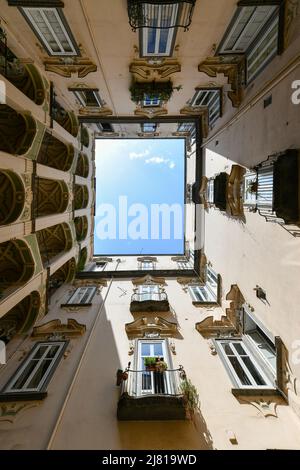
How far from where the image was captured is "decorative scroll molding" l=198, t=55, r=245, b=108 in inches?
467

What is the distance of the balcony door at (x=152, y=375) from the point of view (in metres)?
8.36

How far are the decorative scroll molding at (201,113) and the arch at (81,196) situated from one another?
29.7 ft

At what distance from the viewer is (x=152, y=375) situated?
8.98 m

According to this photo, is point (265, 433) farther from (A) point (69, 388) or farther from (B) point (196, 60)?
(B) point (196, 60)

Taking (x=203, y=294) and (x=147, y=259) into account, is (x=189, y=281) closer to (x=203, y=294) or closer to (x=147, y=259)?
(x=203, y=294)

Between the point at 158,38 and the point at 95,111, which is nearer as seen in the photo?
the point at 158,38

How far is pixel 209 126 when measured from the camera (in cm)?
1742

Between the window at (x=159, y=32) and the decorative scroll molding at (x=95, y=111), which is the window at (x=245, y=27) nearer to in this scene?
the window at (x=159, y=32)

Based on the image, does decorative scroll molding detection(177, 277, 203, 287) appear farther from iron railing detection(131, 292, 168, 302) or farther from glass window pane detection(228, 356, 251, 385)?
glass window pane detection(228, 356, 251, 385)

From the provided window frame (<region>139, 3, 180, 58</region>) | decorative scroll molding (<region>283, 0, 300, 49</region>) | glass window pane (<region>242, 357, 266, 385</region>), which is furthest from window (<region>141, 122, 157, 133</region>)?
glass window pane (<region>242, 357, 266, 385</region>)

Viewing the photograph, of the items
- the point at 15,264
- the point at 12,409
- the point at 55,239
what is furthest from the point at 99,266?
the point at 12,409

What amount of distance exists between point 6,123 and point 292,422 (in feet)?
52.1

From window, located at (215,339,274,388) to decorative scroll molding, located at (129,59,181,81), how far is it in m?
12.2

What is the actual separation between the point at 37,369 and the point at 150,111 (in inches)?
610
